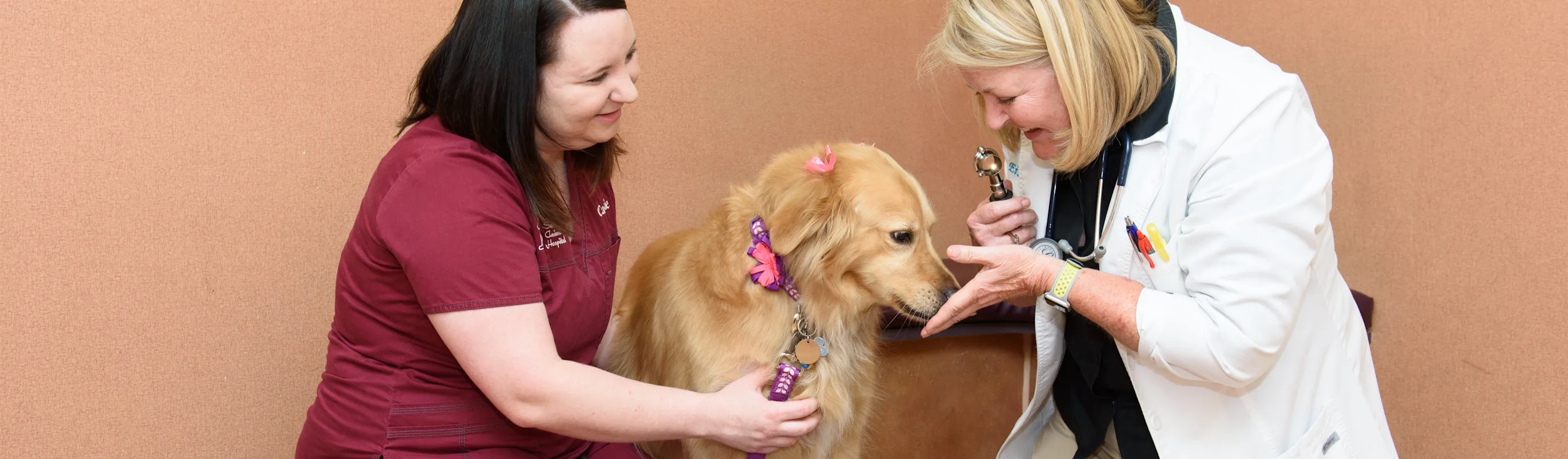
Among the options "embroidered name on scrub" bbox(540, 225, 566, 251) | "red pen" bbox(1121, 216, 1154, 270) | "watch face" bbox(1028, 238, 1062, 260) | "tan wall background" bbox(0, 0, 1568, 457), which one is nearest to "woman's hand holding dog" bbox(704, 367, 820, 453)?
"embroidered name on scrub" bbox(540, 225, 566, 251)

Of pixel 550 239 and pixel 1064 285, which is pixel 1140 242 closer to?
pixel 1064 285

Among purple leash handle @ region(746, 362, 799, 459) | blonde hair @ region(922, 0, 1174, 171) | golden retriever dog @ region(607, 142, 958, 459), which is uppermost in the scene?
blonde hair @ region(922, 0, 1174, 171)

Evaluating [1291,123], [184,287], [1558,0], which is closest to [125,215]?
[184,287]

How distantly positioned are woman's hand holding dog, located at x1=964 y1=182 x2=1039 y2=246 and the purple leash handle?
1.74ft

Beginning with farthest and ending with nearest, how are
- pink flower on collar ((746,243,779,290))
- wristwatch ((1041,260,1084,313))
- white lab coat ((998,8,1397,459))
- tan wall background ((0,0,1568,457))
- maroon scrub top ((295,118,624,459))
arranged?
tan wall background ((0,0,1568,457))
pink flower on collar ((746,243,779,290))
wristwatch ((1041,260,1084,313))
white lab coat ((998,8,1397,459))
maroon scrub top ((295,118,624,459))

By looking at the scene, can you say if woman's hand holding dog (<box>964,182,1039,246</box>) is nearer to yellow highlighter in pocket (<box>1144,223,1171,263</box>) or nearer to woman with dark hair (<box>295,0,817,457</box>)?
yellow highlighter in pocket (<box>1144,223,1171,263</box>)

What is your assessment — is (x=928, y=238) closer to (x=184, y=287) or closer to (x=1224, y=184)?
(x=1224, y=184)

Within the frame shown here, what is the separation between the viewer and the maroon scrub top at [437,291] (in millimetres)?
1390

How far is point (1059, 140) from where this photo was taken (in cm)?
177

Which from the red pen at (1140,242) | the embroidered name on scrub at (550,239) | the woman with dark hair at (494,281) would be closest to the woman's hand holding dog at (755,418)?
the woman with dark hair at (494,281)

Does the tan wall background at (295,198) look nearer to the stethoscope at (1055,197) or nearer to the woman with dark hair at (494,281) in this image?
the woman with dark hair at (494,281)

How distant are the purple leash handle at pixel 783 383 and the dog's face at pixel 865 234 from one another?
19cm

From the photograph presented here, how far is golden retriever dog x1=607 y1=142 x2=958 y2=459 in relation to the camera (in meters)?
1.81

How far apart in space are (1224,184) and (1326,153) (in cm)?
20
